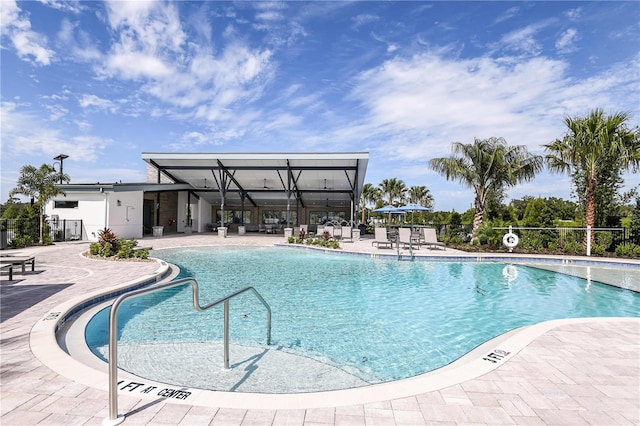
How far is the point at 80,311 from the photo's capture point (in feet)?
17.4

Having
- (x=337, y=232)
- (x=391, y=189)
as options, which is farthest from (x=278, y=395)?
(x=391, y=189)

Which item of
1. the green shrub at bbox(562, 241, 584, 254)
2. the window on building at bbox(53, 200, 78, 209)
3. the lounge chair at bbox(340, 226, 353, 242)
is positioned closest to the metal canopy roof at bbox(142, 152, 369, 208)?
the lounge chair at bbox(340, 226, 353, 242)

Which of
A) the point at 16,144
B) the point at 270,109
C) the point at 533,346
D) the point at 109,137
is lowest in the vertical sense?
the point at 533,346

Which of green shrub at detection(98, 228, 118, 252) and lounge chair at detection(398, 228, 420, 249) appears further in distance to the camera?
lounge chair at detection(398, 228, 420, 249)

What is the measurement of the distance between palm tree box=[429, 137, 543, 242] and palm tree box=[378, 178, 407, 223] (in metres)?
26.3

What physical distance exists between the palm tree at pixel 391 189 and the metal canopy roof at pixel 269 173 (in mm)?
17619

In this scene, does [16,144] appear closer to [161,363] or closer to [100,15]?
[100,15]

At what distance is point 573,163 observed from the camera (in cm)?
1427

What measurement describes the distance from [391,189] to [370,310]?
129 feet

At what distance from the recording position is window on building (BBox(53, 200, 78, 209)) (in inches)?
682

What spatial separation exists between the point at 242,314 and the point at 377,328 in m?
2.51

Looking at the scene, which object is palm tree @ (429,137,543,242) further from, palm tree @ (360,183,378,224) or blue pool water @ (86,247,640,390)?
palm tree @ (360,183,378,224)

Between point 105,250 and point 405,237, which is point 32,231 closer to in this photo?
point 105,250

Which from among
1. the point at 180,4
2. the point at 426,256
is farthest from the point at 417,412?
the point at 180,4
